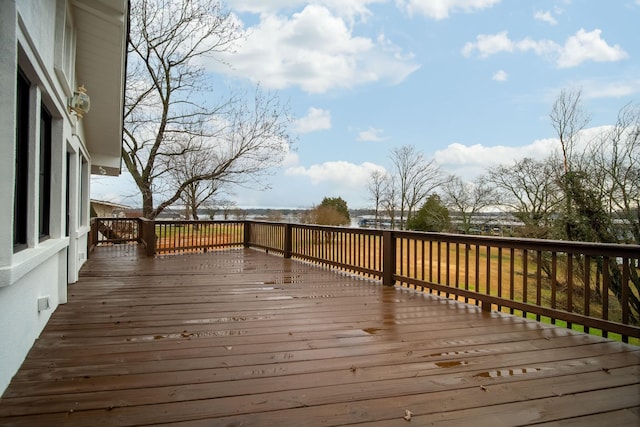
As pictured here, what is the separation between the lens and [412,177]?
20.2 meters

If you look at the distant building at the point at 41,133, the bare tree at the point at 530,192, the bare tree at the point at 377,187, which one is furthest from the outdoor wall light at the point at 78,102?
the bare tree at the point at 377,187

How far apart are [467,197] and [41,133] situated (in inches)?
616

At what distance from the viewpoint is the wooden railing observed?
3217 millimetres

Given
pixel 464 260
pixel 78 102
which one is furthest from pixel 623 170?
pixel 78 102

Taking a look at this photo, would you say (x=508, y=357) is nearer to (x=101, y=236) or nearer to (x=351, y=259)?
(x=351, y=259)

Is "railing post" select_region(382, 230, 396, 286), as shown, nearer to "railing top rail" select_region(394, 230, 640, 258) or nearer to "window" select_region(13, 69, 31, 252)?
"railing top rail" select_region(394, 230, 640, 258)

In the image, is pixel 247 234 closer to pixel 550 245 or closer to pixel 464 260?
pixel 464 260

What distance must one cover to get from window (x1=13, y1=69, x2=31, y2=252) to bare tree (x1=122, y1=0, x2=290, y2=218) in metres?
12.3

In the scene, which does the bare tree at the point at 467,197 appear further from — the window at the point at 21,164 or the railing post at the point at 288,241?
the window at the point at 21,164

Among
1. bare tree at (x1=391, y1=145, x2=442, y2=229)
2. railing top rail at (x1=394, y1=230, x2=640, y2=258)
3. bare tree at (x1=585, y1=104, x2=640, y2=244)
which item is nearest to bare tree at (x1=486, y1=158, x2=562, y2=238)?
bare tree at (x1=585, y1=104, x2=640, y2=244)

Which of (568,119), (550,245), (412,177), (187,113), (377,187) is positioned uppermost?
(187,113)

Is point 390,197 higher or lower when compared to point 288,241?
higher

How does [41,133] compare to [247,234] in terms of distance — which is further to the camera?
[247,234]

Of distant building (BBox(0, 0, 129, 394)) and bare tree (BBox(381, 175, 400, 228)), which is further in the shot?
bare tree (BBox(381, 175, 400, 228))
